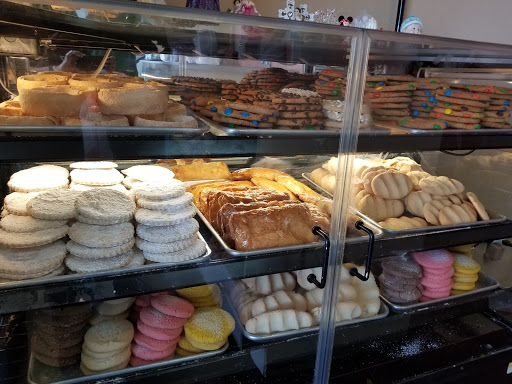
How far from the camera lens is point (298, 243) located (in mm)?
1376

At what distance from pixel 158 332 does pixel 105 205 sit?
456 mm

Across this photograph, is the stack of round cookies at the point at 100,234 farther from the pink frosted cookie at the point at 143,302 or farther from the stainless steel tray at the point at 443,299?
the stainless steel tray at the point at 443,299

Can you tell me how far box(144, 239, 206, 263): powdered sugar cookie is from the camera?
47.9 inches

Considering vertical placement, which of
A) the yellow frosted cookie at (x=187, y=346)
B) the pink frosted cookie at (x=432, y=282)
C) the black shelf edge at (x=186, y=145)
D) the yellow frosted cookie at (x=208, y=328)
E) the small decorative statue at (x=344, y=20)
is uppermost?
the small decorative statue at (x=344, y=20)

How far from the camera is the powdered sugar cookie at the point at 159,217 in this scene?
4.01 feet

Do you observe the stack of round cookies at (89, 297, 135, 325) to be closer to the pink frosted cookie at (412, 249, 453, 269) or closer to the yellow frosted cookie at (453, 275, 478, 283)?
the pink frosted cookie at (412, 249, 453, 269)

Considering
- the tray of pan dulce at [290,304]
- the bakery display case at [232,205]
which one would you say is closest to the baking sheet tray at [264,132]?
the bakery display case at [232,205]

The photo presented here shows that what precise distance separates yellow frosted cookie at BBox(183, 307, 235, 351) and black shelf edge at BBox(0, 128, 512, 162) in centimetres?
60

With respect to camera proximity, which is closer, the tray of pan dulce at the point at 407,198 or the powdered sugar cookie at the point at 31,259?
the powdered sugar cookie at the point at 31,259

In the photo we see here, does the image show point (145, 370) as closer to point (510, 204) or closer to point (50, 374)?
point (50, 374)

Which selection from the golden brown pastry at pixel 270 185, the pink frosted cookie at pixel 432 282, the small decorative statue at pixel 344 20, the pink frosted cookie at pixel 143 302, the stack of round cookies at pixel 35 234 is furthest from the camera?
the small decorative statue at pixel 344 20

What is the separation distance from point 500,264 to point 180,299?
1.66 m

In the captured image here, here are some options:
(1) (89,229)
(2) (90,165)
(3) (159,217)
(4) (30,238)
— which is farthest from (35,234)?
(2) (90,165)

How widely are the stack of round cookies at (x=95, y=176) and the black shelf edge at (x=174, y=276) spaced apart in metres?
0.33
